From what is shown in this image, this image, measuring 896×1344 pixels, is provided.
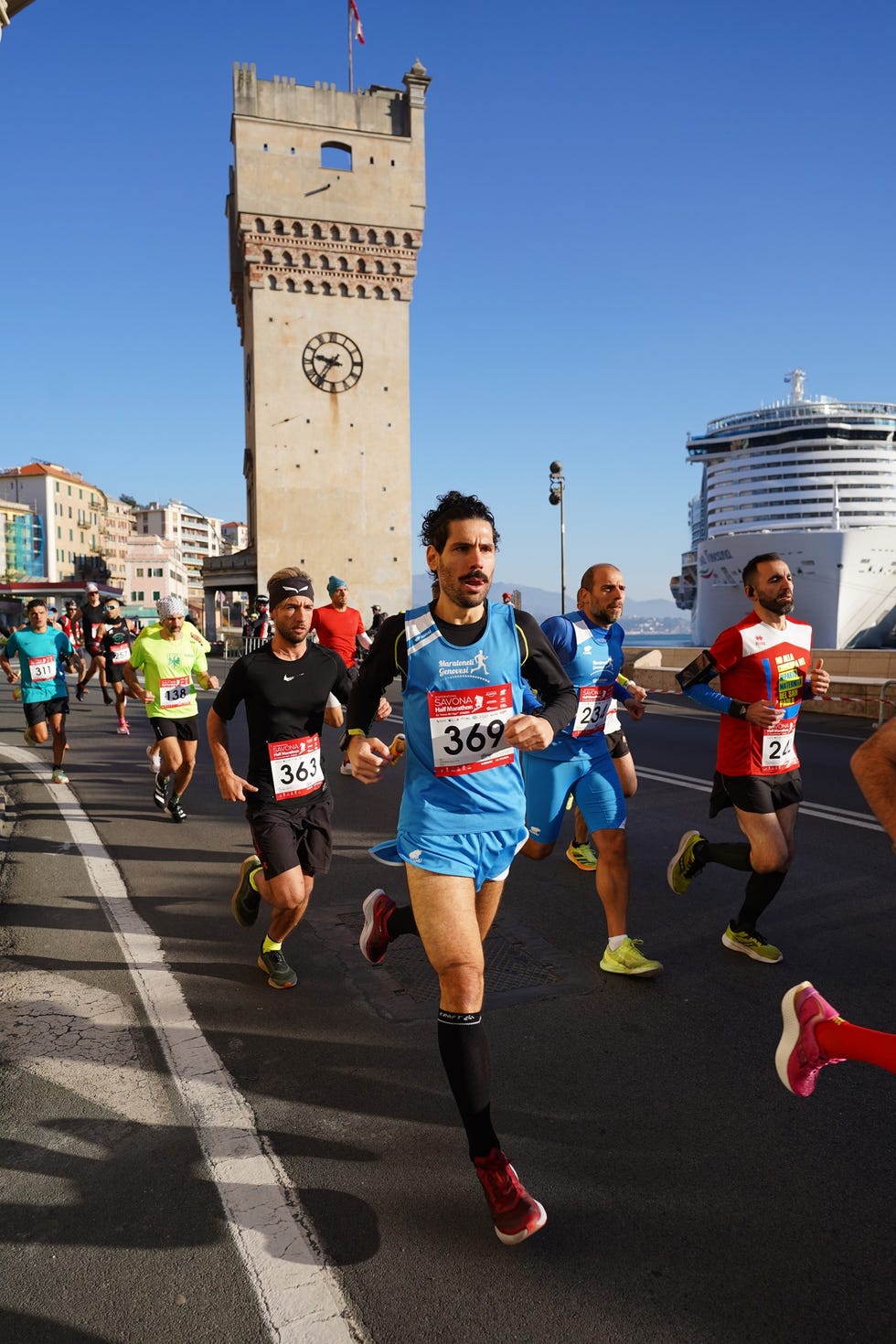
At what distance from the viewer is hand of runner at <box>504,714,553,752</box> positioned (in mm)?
3105

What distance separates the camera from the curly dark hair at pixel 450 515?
3303 millimetres

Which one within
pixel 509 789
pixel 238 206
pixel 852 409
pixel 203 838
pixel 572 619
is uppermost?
pixel 238 206

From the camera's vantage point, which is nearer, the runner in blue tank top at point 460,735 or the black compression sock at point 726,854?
the runner in blue tank top at point 460,735

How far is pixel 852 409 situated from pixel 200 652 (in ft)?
180

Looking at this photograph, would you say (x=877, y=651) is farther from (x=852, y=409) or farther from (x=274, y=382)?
(x=852, y=409)

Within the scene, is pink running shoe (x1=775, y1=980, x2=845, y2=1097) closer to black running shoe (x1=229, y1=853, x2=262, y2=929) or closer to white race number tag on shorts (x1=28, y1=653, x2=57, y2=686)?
black running shoe (x1=229, y1=853, x2=262, y2=929)

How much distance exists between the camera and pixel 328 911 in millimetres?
5770

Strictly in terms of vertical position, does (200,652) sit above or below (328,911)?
above

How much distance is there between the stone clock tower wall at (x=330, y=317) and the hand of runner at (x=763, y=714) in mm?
42958

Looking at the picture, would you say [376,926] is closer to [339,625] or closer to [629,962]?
[629,962]

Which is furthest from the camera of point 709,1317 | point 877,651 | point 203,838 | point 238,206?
point 238,206

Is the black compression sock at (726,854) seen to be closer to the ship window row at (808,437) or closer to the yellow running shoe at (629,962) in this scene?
the yellow running shoe at (629,962)

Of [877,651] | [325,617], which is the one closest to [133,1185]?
[325,617]

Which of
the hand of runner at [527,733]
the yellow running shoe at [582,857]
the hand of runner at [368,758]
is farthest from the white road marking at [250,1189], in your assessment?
the yellow running shoe at [582,857]
